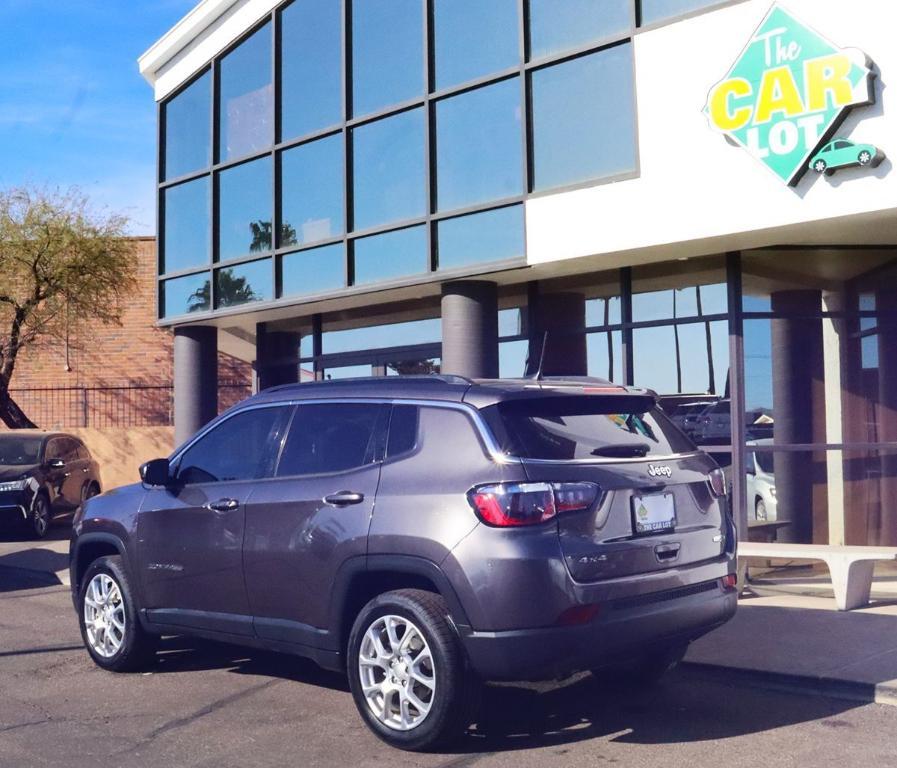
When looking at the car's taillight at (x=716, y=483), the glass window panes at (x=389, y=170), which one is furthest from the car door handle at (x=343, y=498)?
the glass window panes at (x=389, y=170)

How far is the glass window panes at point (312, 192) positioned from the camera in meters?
14.0

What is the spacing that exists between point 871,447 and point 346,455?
22.2 ft

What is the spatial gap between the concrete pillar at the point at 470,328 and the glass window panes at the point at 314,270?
1775 mm

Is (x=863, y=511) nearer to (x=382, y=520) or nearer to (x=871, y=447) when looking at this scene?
(x=871, y=447)

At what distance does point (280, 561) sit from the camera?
6.01 metres

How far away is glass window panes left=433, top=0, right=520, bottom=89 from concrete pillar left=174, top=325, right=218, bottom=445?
20.1 feet

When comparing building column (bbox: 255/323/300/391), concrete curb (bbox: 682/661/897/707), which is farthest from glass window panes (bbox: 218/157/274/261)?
concrete curb (bbox: 682/661/897/707)

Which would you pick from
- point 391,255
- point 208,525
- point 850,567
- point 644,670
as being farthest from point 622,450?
point 391,255

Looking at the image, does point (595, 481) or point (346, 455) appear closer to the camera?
point (595, 481)

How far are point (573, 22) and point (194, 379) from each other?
8285mm

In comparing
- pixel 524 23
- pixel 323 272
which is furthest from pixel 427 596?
pixel 323 272

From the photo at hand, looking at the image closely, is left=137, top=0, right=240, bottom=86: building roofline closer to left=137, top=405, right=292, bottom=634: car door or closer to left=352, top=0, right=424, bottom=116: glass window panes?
left=352, top=0, right=424, bottom=116: glass window panes

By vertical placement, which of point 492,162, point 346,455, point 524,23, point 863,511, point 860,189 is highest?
point 524,23

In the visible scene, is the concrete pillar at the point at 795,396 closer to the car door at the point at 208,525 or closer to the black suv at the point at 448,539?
the black suv at the point at 448,539
